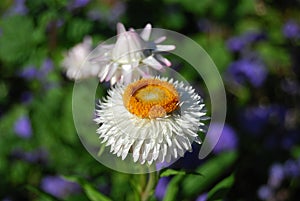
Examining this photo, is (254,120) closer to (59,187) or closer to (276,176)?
(276,176)

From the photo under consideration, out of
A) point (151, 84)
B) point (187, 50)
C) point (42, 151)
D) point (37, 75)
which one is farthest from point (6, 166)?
point (151, 84)

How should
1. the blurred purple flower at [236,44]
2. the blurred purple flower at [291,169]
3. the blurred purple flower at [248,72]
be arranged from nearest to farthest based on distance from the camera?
1. the blurred purple flower at [291,169]
2. the blurred purple flower at [248,72]
3. the blurred purple flower at [236,44]

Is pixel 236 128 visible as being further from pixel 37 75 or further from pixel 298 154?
pixel 37 75

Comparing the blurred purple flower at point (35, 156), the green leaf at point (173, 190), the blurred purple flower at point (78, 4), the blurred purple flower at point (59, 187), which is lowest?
the blurred purple flower at point (59, 187)

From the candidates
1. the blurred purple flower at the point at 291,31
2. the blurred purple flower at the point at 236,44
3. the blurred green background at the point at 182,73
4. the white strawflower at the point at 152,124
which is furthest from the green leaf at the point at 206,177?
the blurred purple flower at the point at 291,31

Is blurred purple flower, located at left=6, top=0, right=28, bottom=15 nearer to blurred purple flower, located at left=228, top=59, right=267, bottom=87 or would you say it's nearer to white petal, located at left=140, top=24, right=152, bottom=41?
blurred purple flower, located at left=228, top=59, right=267, bottom=87

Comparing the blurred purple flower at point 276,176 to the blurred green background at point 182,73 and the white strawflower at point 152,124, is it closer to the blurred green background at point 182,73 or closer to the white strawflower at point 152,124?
the blurred green background at point 182,73
